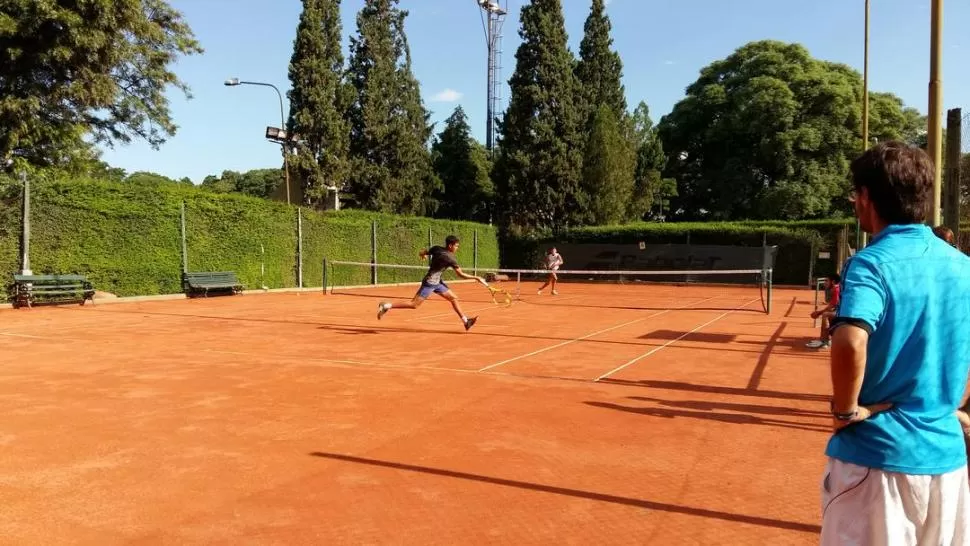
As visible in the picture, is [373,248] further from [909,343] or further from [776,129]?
[909,343]

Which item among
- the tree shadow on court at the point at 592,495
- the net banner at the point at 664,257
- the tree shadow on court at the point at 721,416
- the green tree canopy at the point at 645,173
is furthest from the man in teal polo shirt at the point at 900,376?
the green tree canopy at the point at 645,173

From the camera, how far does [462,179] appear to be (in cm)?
4844

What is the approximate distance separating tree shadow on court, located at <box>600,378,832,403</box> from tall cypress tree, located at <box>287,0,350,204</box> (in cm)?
2936

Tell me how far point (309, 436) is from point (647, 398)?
343 centimetres

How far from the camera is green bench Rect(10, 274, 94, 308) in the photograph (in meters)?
15.7

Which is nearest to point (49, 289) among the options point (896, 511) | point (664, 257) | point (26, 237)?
point (26, 237)

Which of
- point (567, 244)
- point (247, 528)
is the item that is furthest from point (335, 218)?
point (247, 528)

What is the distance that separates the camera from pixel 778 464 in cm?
474

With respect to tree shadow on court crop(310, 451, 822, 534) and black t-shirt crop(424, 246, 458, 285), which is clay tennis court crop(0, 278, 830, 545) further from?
black t-shirt crop(424, 246, 458, 285)

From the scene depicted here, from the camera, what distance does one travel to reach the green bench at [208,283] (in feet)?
65.2

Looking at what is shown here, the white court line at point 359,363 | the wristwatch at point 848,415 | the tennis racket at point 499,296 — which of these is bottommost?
the white court line at point 359,363

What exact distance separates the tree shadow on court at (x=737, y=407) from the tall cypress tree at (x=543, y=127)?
31835 millimetres

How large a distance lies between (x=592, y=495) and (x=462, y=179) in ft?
148

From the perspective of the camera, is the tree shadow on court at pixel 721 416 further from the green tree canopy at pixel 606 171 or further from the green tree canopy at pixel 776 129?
the green tree canopy at pixel 776 129
